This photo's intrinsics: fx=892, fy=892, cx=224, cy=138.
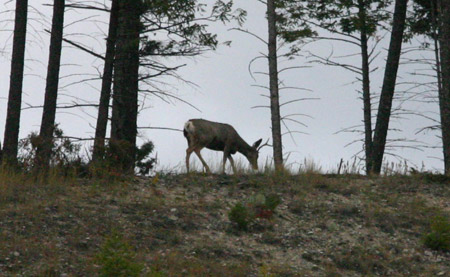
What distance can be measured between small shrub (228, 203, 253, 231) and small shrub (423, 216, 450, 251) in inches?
116

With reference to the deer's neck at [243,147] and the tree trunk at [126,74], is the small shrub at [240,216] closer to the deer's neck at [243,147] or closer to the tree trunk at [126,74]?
the tree trunk at [126,74]

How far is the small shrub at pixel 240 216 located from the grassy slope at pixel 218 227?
149mm

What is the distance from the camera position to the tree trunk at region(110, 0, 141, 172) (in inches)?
790

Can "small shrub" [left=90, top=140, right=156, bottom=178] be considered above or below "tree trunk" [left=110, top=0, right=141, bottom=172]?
below

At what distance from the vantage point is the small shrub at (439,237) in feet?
47.8

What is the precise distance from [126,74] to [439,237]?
8.81 meters

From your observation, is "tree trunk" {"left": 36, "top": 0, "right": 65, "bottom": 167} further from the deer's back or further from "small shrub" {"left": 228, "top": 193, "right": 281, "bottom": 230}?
"small shrub" {"left": 228, "top": 193, "right": 281, "bottom": 230}

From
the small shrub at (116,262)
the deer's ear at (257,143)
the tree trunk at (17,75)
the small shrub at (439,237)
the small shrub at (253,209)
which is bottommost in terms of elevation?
the small shrub at (116,262)

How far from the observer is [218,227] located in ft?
48.1

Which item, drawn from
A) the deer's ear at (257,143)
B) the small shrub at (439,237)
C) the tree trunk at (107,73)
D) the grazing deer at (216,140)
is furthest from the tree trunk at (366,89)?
the small shrub at (439,237)

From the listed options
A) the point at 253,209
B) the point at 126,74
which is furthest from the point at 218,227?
the point at 126,74

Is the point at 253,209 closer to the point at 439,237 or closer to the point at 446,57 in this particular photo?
the point at 439,237

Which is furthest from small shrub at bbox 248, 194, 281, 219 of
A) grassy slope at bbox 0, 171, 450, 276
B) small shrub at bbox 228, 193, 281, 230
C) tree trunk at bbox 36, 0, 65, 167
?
tree trunk at bbox 36, 0, 65, 167

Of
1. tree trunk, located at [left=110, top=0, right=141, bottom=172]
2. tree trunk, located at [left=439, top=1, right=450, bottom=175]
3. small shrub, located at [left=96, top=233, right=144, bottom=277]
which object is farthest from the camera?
→ tree trunk, located at [left=439, top=1, right=450, bottom=175]
